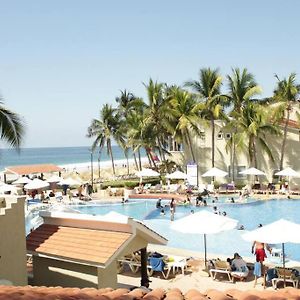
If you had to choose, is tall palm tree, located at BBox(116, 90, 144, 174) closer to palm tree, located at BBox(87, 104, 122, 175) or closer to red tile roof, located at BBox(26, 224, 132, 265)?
palm tree, located at BBox(87, 104, 122, 175)

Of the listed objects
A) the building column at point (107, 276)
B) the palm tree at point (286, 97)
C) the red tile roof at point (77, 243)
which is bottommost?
the building column at point (107, 276)

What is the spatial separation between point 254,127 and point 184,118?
21.7 ft

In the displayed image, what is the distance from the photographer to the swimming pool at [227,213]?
19.9m

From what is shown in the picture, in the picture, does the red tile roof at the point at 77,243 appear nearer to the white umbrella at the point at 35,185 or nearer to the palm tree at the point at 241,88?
the white umbrella at the point at 35,185

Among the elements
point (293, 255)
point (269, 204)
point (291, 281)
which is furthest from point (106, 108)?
point (291, 281)

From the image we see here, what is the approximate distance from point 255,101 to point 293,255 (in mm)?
24082

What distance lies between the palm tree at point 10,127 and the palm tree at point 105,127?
34.4 metres

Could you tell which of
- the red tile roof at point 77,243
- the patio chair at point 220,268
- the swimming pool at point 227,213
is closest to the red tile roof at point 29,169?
the swimming pool at point 227,213

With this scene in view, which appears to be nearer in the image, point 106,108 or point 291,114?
point 291,114

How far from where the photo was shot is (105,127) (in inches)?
1971

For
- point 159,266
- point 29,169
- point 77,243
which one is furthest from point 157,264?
point 29,169

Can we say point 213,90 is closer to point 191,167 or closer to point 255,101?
point 255,101

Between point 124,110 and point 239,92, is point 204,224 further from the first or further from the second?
point 124,110

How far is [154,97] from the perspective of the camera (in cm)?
4234
